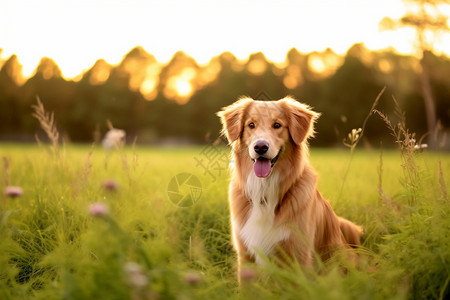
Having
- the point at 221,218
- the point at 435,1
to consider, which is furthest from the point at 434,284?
the point at 435,1

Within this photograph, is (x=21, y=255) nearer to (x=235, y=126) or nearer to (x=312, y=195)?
(x=235, y=126)

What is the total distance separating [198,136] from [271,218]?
28.0 metres

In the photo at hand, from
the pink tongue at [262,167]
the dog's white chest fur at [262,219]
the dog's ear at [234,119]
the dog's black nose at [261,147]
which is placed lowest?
the dog's white chest fur at [262,219]

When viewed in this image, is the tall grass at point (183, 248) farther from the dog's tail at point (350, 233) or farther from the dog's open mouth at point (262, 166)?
the dog's open mouth at point (262, 166)

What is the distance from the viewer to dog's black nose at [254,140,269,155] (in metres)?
3.21

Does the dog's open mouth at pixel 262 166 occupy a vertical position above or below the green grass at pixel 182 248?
above

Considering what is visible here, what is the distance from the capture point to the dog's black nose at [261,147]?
3211 mm

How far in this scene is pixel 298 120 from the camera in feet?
11.7

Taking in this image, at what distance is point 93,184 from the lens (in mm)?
4750

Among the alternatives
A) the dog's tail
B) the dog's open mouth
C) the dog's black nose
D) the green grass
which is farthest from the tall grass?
the dog's black nose

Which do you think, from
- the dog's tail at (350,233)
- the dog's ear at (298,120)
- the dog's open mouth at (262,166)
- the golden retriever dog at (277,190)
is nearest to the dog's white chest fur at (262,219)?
the golden retriever dog at (277,190)

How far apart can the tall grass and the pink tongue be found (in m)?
0.74

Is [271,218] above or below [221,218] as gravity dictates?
above

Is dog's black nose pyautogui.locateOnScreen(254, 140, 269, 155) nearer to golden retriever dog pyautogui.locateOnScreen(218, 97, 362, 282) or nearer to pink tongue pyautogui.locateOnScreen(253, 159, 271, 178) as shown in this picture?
golden retriever dog pyautogui.locateOnScreen(218, 97, 362, 282)
